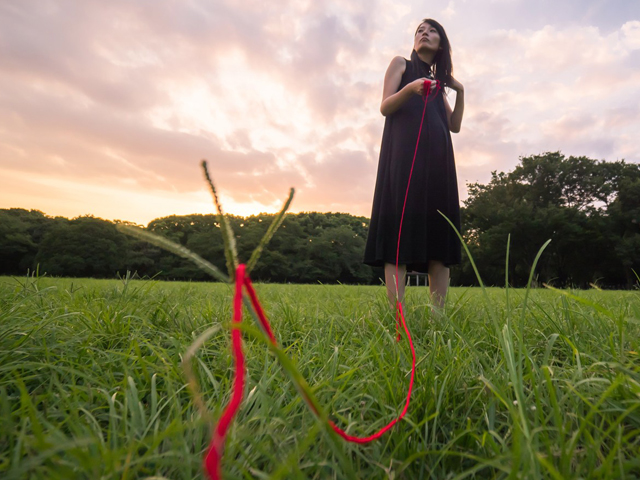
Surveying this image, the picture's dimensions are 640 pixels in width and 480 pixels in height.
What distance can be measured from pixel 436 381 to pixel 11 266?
4762 cm

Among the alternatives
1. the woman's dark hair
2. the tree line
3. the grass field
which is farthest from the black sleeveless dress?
the tree line

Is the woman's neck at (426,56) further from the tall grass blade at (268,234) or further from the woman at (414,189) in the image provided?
the tall grass blade at (268,234)

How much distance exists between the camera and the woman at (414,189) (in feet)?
8.68

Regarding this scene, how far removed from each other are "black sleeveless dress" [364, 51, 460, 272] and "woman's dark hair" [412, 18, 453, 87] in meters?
0.33

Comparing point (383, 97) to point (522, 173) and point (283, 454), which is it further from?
point (522, 173)

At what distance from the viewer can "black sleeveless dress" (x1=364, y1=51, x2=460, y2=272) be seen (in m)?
2.66

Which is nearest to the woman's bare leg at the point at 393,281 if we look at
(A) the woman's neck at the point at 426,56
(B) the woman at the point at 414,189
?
(B) the woman at the point at 414,189

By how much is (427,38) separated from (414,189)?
128cm

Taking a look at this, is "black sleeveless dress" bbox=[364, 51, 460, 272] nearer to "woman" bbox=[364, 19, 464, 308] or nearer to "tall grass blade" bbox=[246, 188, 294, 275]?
"woman" bbox=[364, 19, 464, 308]

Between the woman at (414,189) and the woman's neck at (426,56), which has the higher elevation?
the woman's neck at (426,56)

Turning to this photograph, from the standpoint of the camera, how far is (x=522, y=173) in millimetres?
35219

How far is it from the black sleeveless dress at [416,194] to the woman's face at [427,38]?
27 cm

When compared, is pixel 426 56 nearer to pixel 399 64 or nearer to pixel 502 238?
pixel 399 64

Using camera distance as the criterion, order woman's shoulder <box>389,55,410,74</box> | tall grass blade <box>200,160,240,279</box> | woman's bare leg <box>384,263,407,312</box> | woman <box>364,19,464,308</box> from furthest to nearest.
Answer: woman's shoulder <box>389,55,410,74</box> < woman <box>364,19,464,308</box> < woman's bare leg <box>384,263,407,312</box> < tall grass blade <box>200,160,240,279</box>
